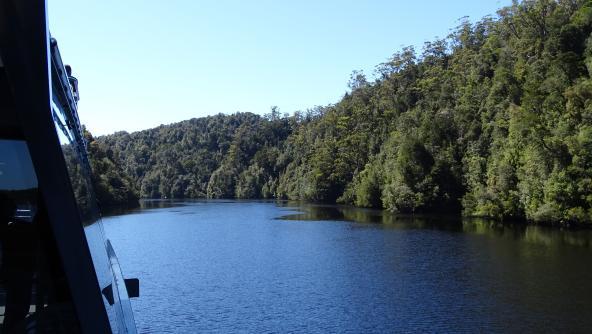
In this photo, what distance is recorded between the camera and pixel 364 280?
88.7ft

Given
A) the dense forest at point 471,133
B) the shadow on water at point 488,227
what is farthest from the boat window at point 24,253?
the dense forest at point 471,133

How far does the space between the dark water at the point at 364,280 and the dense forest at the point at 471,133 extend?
7040 mm

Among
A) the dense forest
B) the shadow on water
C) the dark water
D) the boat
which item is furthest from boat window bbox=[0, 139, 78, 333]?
the dense forest

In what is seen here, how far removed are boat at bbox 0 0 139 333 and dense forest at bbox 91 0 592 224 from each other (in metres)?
48.5

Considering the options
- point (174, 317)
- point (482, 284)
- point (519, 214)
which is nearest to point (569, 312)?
point (482, 284)

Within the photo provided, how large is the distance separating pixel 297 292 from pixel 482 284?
871 centimetres

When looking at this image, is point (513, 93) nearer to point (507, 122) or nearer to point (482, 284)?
point (507, 122)

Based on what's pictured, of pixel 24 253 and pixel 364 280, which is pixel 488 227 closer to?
pixel 364 280

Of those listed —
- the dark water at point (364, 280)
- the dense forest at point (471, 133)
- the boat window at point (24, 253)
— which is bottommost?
the dark water at point (364, 280)

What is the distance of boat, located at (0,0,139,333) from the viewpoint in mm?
2322

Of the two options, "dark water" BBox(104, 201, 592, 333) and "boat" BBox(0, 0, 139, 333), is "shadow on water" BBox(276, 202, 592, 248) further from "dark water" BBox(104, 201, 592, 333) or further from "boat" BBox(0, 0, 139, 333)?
"boat" BBox(0, 0, 139, 333)

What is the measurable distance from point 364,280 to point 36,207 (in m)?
25.5

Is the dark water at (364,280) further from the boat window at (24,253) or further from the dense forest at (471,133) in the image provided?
the boat window at (24,253)

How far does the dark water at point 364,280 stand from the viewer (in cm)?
1969
